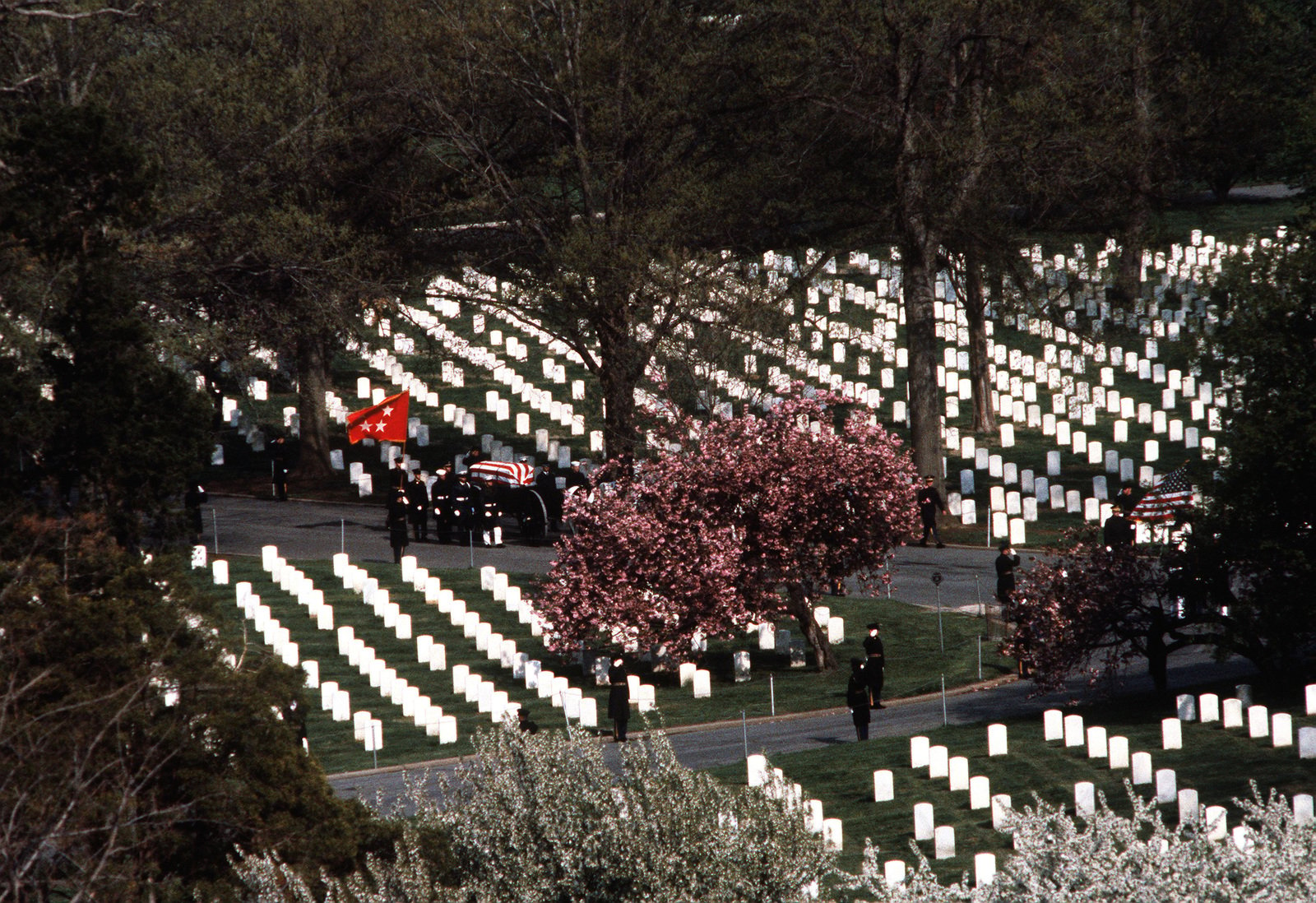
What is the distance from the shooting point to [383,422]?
1457 inches

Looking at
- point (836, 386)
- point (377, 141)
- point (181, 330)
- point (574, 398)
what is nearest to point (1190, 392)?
point (836, 386)

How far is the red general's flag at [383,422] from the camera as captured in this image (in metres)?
36.7

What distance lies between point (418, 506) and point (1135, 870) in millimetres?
24155

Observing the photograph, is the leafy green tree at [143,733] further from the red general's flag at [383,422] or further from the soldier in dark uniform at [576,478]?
the red general's flag at [383,422]

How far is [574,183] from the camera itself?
126 ft

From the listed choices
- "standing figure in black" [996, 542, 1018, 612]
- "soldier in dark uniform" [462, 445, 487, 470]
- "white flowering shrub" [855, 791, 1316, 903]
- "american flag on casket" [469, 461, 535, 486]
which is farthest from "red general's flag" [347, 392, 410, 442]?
"white flowering shrub" [855, 791, 1316, 903]

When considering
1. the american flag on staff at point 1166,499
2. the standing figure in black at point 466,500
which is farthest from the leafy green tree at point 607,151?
the american flag on staff at point 1166,499

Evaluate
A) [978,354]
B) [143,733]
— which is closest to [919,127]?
[978,354]

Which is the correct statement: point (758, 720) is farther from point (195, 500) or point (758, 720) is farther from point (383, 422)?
point (383, 422)

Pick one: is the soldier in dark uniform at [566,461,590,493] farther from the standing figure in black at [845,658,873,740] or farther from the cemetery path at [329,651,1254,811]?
the standing figure in black at [845,658,873,740]

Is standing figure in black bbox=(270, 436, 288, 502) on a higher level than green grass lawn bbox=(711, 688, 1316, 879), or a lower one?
higher

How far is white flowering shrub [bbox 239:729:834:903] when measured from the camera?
1314cm

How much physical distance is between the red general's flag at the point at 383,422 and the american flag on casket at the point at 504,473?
85.0 inches

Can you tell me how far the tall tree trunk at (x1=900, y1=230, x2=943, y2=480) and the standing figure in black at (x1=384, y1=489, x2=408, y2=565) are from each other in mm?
10275
